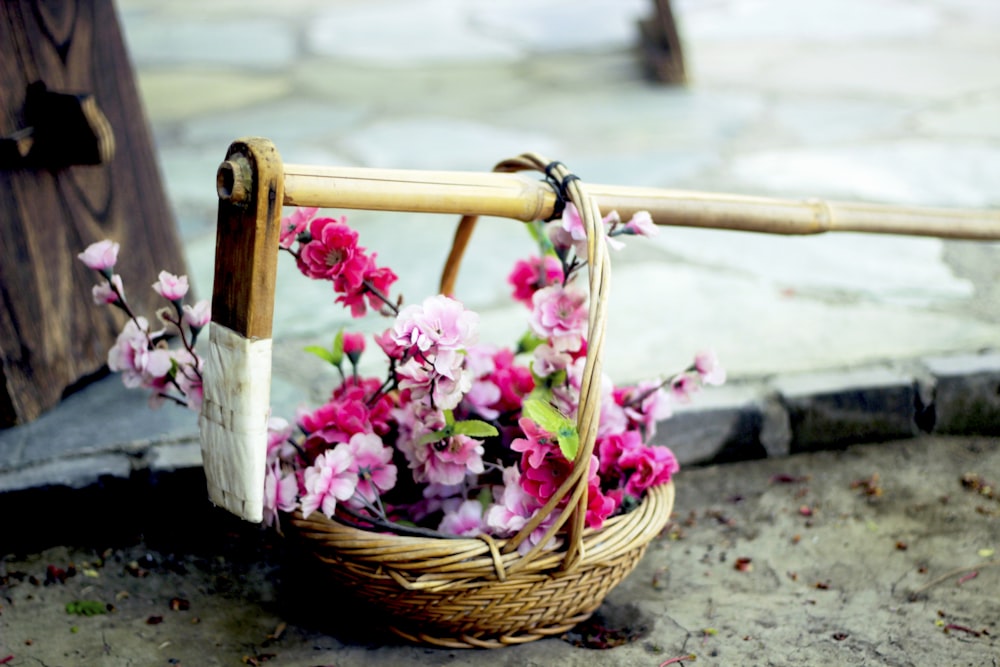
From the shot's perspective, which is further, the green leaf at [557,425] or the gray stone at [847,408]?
the gray stone at [847,408]

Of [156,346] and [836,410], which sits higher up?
[156,346]

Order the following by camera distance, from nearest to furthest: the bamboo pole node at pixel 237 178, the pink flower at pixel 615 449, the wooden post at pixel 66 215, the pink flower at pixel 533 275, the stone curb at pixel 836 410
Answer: the bamboo pole node at pixel 237 178 → the pink flower at pixel 615 449 → the pink flower at pixel 533 275 → the wooden post at pixel 66 215 → the stone curb at pixel 836 410

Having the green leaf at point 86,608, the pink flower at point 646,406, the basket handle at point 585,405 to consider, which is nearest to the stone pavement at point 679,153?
the green leaf at point 86,608

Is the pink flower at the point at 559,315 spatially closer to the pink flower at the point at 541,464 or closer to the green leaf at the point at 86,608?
the pink flower at the point at 541,464

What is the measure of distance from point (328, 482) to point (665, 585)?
0.59m

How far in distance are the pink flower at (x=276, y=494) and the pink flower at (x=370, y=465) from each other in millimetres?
80

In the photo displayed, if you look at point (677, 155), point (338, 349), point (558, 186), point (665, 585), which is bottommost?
point (665, 585)

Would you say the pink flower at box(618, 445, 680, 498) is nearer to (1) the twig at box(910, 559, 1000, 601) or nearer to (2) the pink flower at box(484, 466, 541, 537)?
(2) the pink flower at box(484, 466, 541, 537)

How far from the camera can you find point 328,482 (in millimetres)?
1204

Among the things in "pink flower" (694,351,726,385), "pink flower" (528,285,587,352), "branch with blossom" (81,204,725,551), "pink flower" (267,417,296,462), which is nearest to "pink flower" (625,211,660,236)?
"branch with blossom" (81,204,725,551)

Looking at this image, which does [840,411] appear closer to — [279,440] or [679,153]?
[279,440]

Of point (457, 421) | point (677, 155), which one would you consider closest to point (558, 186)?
point (457, 421)

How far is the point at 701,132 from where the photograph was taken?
332 cm

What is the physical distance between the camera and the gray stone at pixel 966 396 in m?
1.82
